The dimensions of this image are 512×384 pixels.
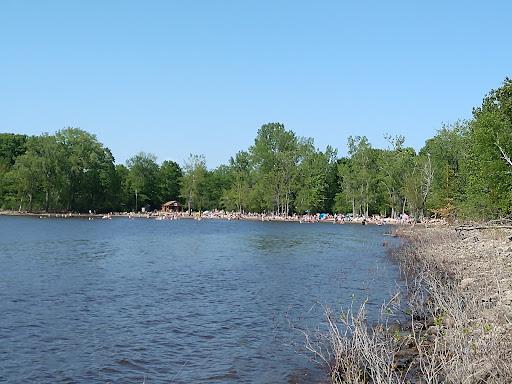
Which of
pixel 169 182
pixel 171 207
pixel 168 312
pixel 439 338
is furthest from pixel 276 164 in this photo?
pixel 439 338

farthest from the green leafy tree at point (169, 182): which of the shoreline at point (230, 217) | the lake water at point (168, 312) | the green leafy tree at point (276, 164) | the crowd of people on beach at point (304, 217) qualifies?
the lake water at point (168, 312)

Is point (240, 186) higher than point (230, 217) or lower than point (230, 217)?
→ higher

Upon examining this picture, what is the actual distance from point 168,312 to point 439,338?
35.6ft

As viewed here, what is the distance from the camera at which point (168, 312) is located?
752 inches

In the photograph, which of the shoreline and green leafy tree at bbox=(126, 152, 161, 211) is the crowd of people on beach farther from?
green leafy tree at bbox=(126, 152, 161, 211)

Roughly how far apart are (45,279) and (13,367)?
14124 mm

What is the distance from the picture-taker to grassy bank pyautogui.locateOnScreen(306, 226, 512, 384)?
8297mm

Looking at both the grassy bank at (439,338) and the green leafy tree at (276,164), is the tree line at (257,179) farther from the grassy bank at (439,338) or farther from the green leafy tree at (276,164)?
the grassy bank at (439,338)

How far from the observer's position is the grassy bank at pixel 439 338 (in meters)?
8.30

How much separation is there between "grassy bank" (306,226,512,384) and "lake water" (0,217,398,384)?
151 centimetres

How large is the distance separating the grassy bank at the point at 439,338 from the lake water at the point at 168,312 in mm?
1514

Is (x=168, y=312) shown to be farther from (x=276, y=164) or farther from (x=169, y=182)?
(x=169, y=182)

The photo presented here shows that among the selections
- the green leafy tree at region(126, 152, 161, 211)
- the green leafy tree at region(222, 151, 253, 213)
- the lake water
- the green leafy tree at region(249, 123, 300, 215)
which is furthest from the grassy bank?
the green leafy tree at region(126, 152, 161, 211)

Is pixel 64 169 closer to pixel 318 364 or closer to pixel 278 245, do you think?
pixel 278 245
